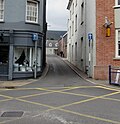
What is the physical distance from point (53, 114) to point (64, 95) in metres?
3.91

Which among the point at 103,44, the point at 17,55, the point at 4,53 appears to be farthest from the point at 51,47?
the point at 103,44

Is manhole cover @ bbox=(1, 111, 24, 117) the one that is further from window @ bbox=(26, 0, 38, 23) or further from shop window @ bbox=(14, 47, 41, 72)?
window @ bbox=(26, 0, 38, 23)

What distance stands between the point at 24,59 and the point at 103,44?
5892 mm

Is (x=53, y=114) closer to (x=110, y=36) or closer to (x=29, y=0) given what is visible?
(x=110, y=36)

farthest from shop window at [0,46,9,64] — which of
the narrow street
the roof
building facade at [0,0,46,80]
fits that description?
the roof

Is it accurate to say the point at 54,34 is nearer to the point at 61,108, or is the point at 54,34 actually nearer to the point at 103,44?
the point at 103,44

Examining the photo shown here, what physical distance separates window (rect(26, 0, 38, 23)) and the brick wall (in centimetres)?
482

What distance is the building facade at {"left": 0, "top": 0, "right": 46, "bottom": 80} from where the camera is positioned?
1916 centimetres

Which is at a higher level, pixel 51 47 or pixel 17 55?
pixel 51 47

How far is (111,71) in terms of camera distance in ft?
55.7

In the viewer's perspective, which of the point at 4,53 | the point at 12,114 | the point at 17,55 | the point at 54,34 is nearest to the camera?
the point at 12,114

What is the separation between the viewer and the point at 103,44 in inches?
738

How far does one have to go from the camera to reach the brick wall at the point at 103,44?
61.2 feet

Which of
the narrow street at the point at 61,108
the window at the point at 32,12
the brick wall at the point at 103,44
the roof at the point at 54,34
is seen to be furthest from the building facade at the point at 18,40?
the roof at the point at 54,34
